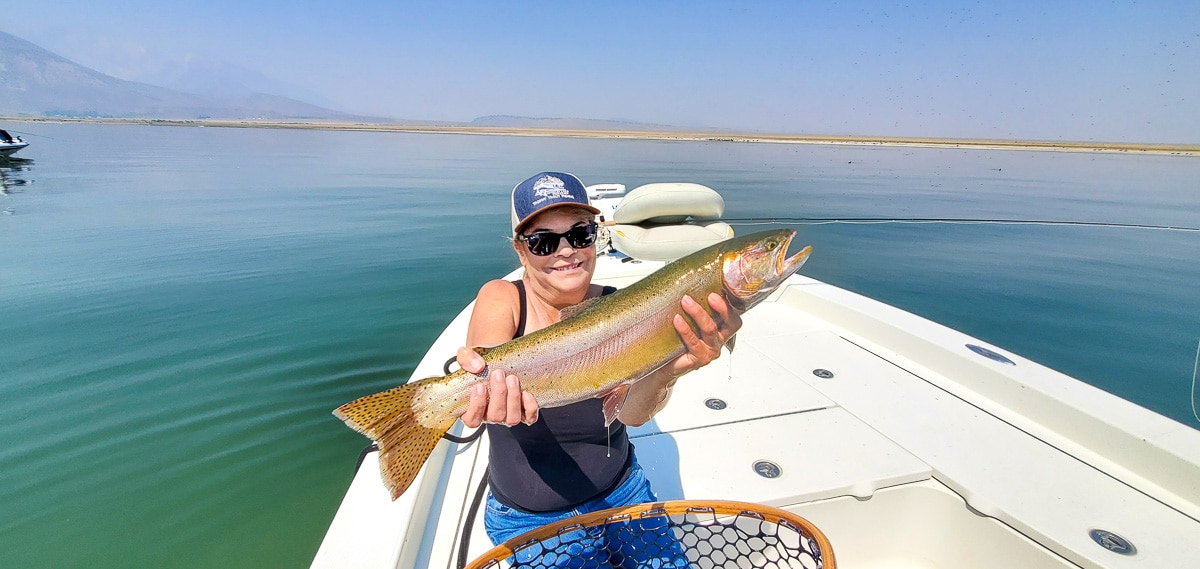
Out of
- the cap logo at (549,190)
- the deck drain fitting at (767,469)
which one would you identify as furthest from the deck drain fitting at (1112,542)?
the cap logo at (549,190)

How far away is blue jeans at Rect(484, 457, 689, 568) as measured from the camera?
230 centimetres

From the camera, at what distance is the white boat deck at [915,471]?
2.60 metres

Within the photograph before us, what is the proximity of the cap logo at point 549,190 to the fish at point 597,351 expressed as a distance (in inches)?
20.2

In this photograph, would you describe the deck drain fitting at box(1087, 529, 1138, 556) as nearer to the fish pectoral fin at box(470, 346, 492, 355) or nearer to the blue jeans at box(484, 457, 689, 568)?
the blue jeans at box(484, 457, 689, 568)

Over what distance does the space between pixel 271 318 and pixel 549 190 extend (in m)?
8.47

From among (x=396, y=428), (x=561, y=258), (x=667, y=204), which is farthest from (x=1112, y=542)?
(x=667, y=204)

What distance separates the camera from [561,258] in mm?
2402

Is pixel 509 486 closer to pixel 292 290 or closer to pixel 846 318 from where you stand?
pixel 846 318

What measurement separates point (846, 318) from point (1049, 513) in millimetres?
2883

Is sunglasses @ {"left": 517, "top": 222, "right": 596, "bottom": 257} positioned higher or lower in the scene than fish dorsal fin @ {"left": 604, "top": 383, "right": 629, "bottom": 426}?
higher

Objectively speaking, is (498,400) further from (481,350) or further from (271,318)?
(271,318)

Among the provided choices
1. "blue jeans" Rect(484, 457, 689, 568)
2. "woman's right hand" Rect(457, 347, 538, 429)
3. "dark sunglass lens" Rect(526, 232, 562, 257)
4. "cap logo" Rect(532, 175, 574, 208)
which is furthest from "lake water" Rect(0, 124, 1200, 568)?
"cap logo" Rect(532, 175, 574, 208)

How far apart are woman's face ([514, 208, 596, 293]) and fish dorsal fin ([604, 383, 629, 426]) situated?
53cm

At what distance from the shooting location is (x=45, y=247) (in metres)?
12.4
